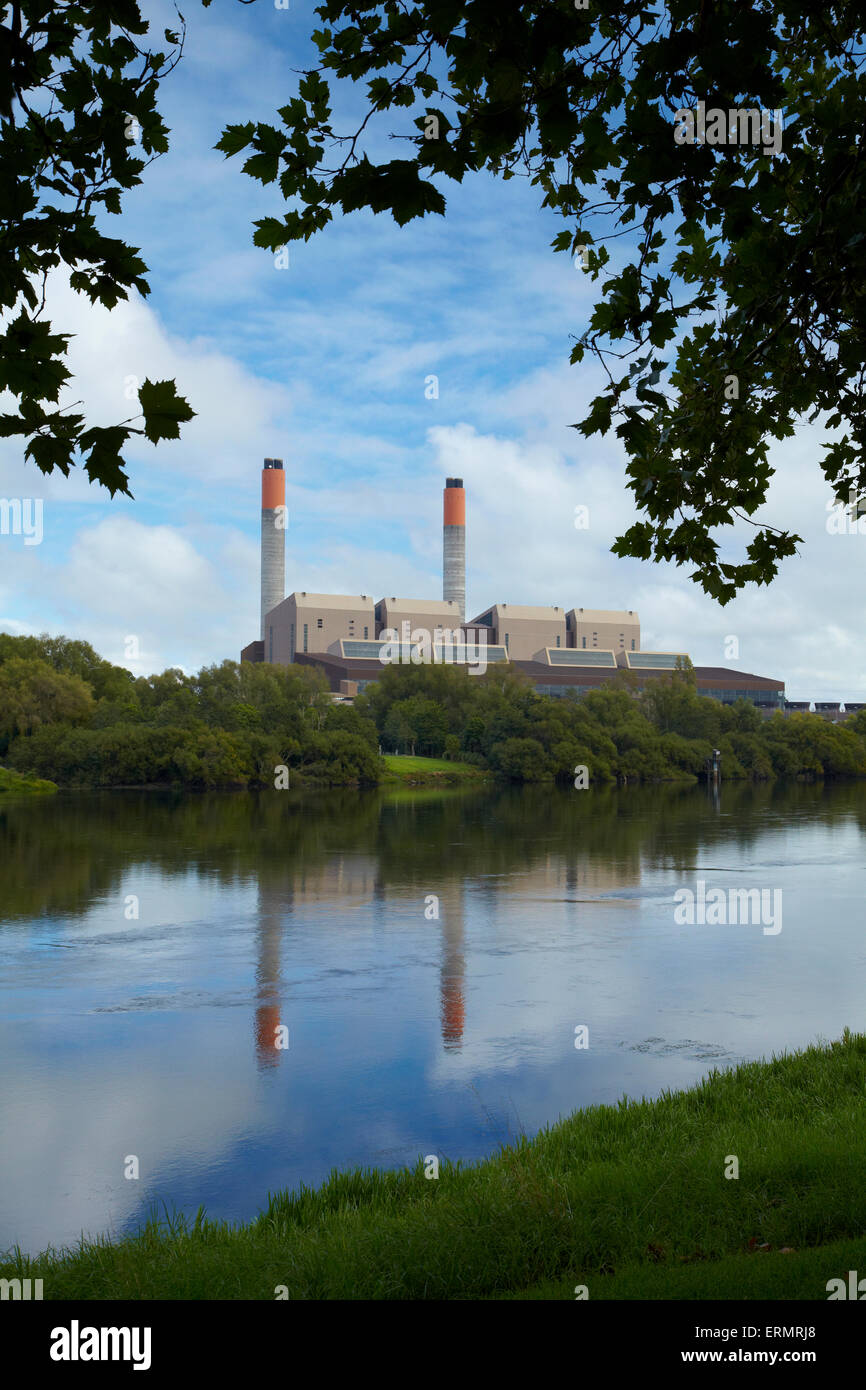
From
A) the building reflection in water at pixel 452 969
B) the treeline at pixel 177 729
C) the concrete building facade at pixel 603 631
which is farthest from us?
the concrete building facade at pixel 603 631

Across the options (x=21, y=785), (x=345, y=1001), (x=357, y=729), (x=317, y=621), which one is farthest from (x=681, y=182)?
(x=317, y=621)

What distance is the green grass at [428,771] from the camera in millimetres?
75375

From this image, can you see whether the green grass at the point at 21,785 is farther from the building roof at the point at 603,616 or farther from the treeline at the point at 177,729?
the building roof at the point at 603,616

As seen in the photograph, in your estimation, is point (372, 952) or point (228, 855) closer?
point (372, 952)

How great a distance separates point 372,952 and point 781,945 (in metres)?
7.03

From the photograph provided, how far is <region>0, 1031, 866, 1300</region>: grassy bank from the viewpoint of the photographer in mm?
5508

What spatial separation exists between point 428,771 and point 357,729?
694 cm

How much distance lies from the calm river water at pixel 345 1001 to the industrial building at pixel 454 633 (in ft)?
293

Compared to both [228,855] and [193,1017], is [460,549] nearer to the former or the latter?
[228,855]

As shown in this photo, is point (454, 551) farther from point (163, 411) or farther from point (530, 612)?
point (163, 411)

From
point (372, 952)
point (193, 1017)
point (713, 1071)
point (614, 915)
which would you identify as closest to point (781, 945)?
point (614, 915)

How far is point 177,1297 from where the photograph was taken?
18.4 feet

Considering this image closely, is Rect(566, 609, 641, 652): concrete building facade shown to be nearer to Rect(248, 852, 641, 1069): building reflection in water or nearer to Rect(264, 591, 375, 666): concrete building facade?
Rect(264, 591, 375, 666): concrete building facade

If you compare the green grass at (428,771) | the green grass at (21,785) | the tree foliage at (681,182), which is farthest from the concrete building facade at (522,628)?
the tree foliage at (681,182)
